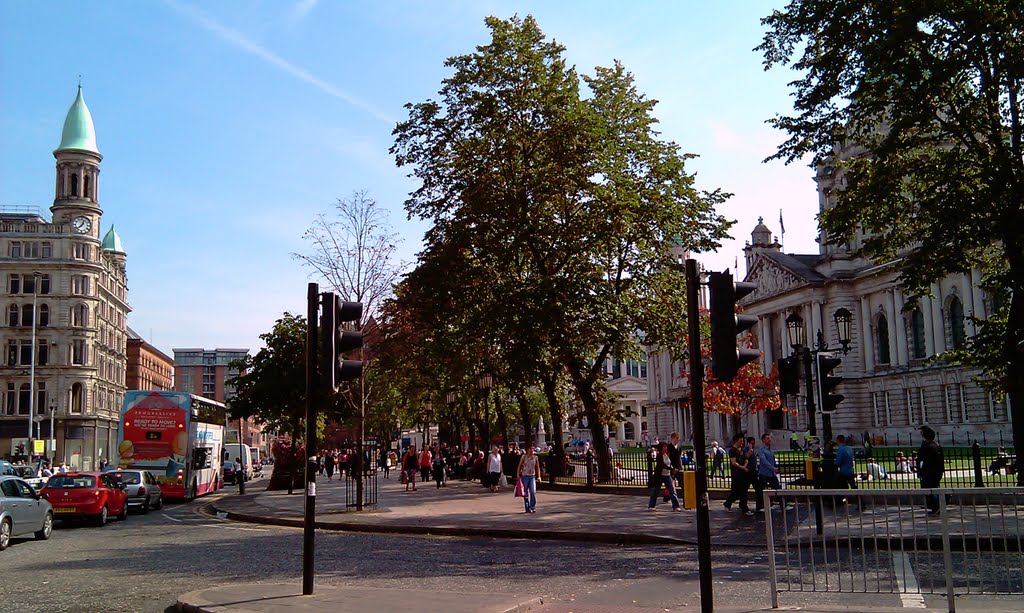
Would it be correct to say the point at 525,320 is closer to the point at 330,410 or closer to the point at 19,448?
the point at 330,410

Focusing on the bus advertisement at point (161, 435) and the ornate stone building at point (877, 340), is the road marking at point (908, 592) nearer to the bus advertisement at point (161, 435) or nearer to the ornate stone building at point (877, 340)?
the bus advertisement at point (161, 435)

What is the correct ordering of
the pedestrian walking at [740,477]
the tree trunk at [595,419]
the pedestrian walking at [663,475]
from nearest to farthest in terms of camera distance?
the pedestrian walking at [740,477] < the pedestrian walking at [663,475] < the tree trunk at [595,419]

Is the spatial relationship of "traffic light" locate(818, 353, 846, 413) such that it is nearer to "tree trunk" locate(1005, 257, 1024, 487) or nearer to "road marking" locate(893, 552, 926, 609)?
"tree trunk" locate(1005, 257, 1024, 487)

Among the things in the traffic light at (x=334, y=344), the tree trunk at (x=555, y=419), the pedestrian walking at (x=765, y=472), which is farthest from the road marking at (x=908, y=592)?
the tree trunk at (x=555, y=419)

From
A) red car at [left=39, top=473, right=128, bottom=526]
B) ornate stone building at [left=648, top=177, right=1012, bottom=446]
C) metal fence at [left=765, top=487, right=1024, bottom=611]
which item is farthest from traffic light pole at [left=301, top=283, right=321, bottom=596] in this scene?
ornate stone building at [left=648, top=177, right=1012, bottom=446]

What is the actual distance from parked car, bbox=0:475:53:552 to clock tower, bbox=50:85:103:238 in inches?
2926

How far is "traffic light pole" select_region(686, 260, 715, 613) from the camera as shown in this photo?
834 centimetres

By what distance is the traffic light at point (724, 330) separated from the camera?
8742mm

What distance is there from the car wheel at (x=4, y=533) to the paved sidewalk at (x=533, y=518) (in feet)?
22.8

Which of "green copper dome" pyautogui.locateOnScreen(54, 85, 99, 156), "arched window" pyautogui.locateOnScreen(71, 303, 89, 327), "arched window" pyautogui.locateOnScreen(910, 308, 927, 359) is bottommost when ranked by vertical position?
"arched window" pyautogui.locateOnScreen(910, 308, 927, 359)

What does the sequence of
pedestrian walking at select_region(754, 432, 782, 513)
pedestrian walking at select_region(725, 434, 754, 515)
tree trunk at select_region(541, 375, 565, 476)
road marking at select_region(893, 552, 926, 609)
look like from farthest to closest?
tree trunk at select_region(541, 375, 565, 476), pedestrian walking at select_region(725, 434, 754, 515), pedestrian walking at select_region(754, 432, 782, 513), road marking at select_region(893, 552, 926, 609)

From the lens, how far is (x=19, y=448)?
7606 cm

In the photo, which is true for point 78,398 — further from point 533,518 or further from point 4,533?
point 533,518

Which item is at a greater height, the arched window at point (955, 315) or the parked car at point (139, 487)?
the arched window at point (955, 315)
